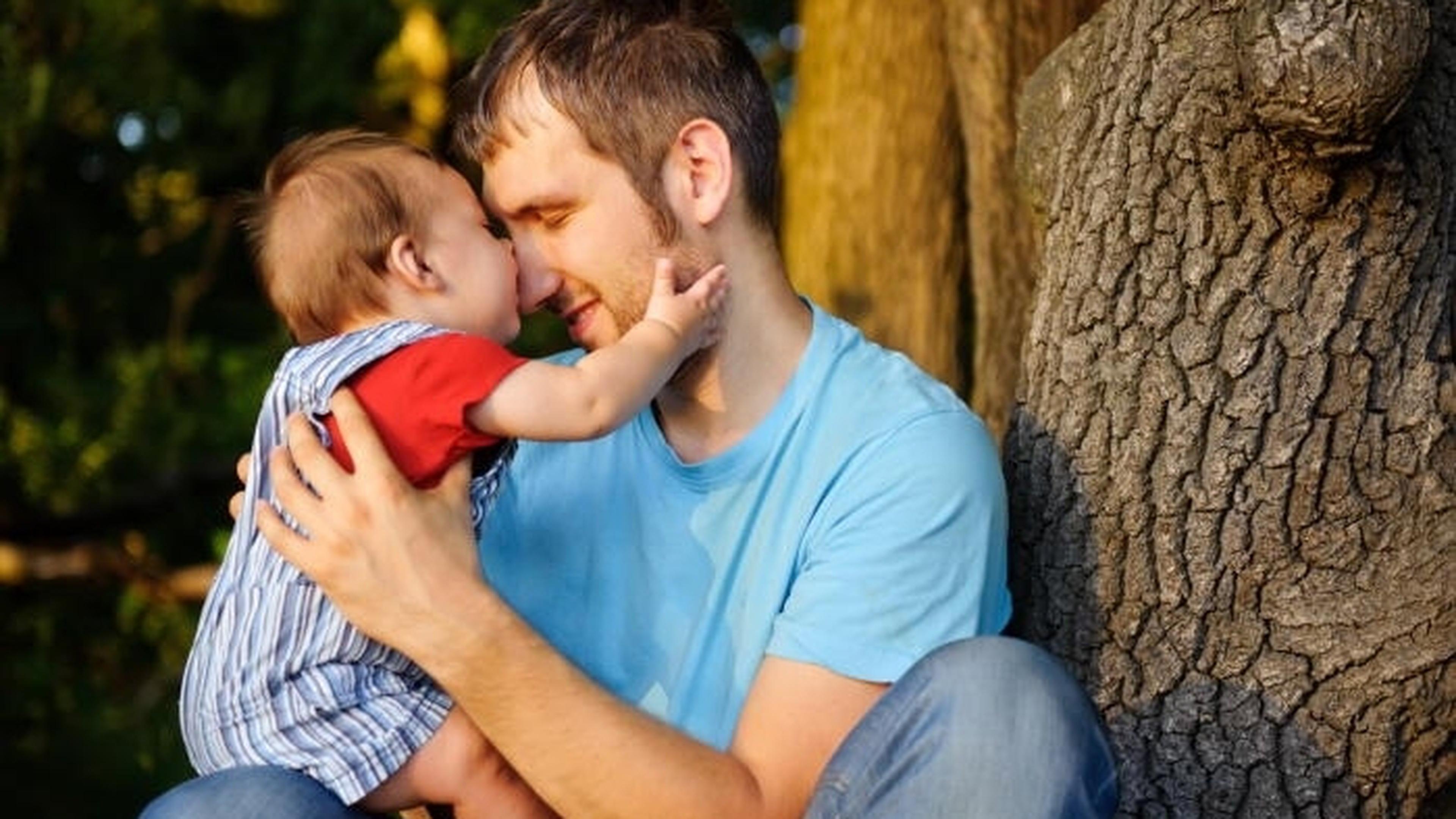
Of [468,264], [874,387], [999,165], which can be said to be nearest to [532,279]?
[468,264]

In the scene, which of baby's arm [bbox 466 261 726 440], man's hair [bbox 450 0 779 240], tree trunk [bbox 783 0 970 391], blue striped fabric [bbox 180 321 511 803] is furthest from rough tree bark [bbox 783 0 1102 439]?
blue striped fabric [bbox 180 321 511 803]

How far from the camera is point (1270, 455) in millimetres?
2633

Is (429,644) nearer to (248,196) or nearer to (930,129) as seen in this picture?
(248,196)

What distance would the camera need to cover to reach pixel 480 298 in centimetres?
289

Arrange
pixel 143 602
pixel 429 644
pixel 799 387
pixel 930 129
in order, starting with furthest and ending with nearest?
pixel 143 602 < pixel 930 129 < pixel 799 387 < pixel 429 644

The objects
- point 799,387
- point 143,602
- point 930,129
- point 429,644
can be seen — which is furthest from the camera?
point 143,602

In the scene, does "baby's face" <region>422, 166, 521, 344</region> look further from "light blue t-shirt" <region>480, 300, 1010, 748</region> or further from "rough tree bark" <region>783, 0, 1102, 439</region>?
"rough tree bark" <region>783, 0, 1102, 439</region>

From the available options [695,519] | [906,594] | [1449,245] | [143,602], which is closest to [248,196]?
[695,519]

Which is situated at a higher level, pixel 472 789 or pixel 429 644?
pixel 429 644

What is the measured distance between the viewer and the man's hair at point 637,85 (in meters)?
2.94

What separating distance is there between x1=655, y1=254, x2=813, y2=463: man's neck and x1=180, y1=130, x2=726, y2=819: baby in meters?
0.05

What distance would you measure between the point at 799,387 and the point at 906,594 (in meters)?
0.36

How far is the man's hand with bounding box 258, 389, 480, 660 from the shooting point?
257 centimetres

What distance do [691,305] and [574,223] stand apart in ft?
0.76
